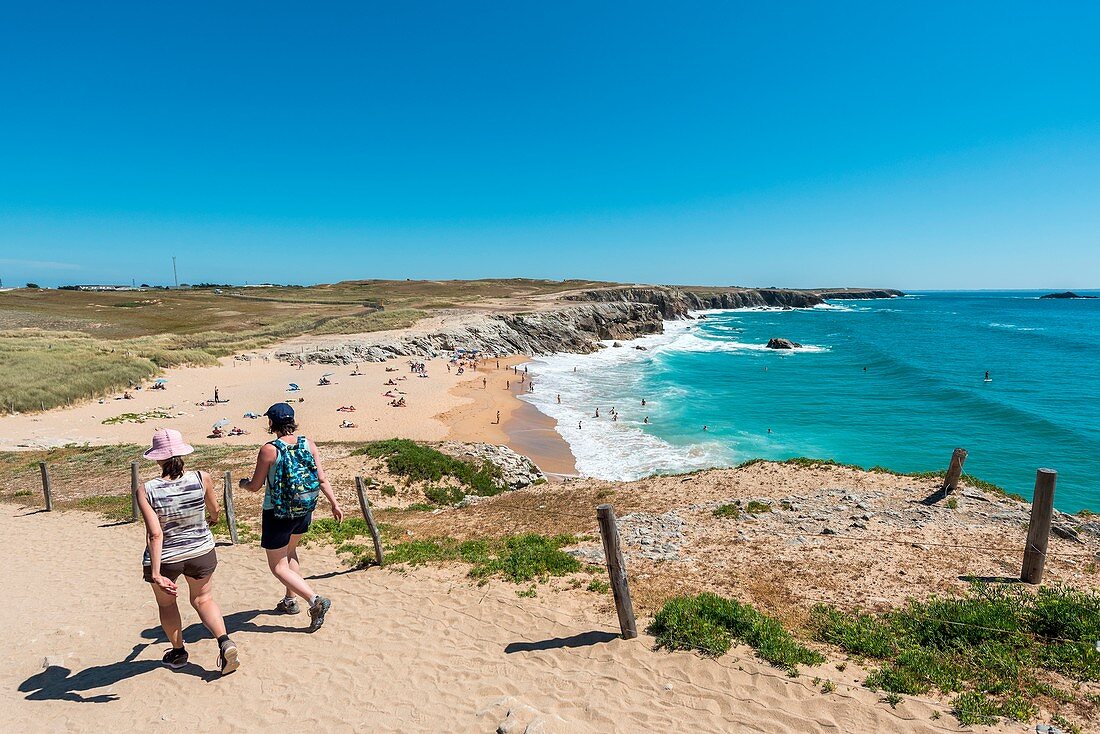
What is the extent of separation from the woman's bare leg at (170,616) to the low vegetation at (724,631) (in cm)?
542

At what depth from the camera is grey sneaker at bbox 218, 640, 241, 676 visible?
17.8 feet

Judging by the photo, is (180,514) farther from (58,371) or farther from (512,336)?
(512,336)

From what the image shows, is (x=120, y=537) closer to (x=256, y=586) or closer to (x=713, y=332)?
(x=256, y=586)

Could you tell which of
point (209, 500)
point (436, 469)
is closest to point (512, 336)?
point (436, 469)

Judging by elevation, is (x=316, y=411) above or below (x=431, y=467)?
below

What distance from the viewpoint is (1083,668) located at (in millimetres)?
5289

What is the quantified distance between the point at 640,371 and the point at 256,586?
140 ft

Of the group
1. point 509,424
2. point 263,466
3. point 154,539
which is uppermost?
point 263,466

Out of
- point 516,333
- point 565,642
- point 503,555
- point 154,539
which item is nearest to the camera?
point 154,539

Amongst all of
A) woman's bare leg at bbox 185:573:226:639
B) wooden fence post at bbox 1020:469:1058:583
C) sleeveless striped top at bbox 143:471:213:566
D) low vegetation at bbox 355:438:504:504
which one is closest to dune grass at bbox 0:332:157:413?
low vegetation at bbox 355:438:504:504

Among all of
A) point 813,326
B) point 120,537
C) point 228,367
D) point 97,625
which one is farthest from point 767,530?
point 813,326

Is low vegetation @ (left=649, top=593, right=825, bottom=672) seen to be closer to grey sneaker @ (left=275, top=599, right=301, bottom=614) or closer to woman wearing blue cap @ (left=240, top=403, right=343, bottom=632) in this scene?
woman wearing blue cap @ (left=240, top=403, right=343, bottom=632)

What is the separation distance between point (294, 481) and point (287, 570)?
1.29 meters

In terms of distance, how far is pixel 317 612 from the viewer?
254 inches
